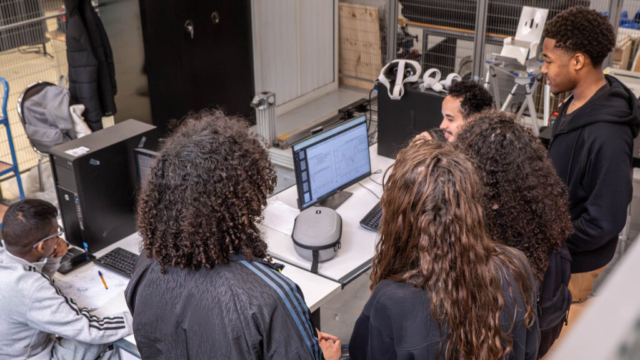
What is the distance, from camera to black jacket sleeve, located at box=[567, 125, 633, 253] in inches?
79.8

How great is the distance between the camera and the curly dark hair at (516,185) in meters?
1.54

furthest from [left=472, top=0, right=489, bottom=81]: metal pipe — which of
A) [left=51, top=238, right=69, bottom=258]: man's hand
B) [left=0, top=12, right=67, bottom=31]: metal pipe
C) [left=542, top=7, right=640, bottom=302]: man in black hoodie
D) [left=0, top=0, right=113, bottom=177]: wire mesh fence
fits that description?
[left=51, top=238, right=69, bottom=258]: man's hand

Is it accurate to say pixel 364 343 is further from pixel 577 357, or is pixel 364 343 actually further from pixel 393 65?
pixel 393 65

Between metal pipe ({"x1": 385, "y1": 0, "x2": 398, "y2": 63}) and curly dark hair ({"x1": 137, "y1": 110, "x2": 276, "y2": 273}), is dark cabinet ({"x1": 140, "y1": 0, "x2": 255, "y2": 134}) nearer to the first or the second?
metal pipe ({"x1": 385, "y1": 0, "x2": 398, "y2": 63})

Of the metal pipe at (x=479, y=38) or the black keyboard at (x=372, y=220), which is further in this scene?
the metal pipe at (x=479, y=38)

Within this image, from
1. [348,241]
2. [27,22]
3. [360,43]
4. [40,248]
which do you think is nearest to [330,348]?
[348,241]

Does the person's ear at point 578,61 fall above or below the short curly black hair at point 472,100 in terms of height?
above

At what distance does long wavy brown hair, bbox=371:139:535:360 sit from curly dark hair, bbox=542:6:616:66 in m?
1.14

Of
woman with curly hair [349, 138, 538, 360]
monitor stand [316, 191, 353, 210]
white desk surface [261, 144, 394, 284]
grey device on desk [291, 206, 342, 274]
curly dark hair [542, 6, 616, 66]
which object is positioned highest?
curly dark hair [542, 6, 616, 66]

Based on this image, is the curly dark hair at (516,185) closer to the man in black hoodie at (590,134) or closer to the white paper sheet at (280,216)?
the man in black hoodie at (590,134)

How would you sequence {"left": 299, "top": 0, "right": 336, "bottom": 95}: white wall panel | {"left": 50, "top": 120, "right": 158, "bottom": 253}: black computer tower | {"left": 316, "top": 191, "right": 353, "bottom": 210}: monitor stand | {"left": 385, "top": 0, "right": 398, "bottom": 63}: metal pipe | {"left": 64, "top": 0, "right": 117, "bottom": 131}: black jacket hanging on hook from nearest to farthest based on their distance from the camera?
{"left": 50, "top": 120, "right": 158, "bottom": 253}: black computer tower < {"left": 316, "top": 191, "right": 353, "bottom": 210}: monitor stand < {"left": 64, "top": 0, "right": 117, "bottom": 131}: black jacket hanging on hook < {"left": 385, "top": 0, "right": 398, "bottom": 63}: metal pipe < {"left": 299, "top": 0, "right": 336, "bottom": 95}: white wall panel

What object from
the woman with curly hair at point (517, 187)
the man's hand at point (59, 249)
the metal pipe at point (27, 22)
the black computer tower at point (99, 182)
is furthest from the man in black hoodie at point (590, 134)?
the metal pipe at point (27, 22)

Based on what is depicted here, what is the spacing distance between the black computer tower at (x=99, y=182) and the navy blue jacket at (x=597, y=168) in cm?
167

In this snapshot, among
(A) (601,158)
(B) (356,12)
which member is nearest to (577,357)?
(A) (601,158)
